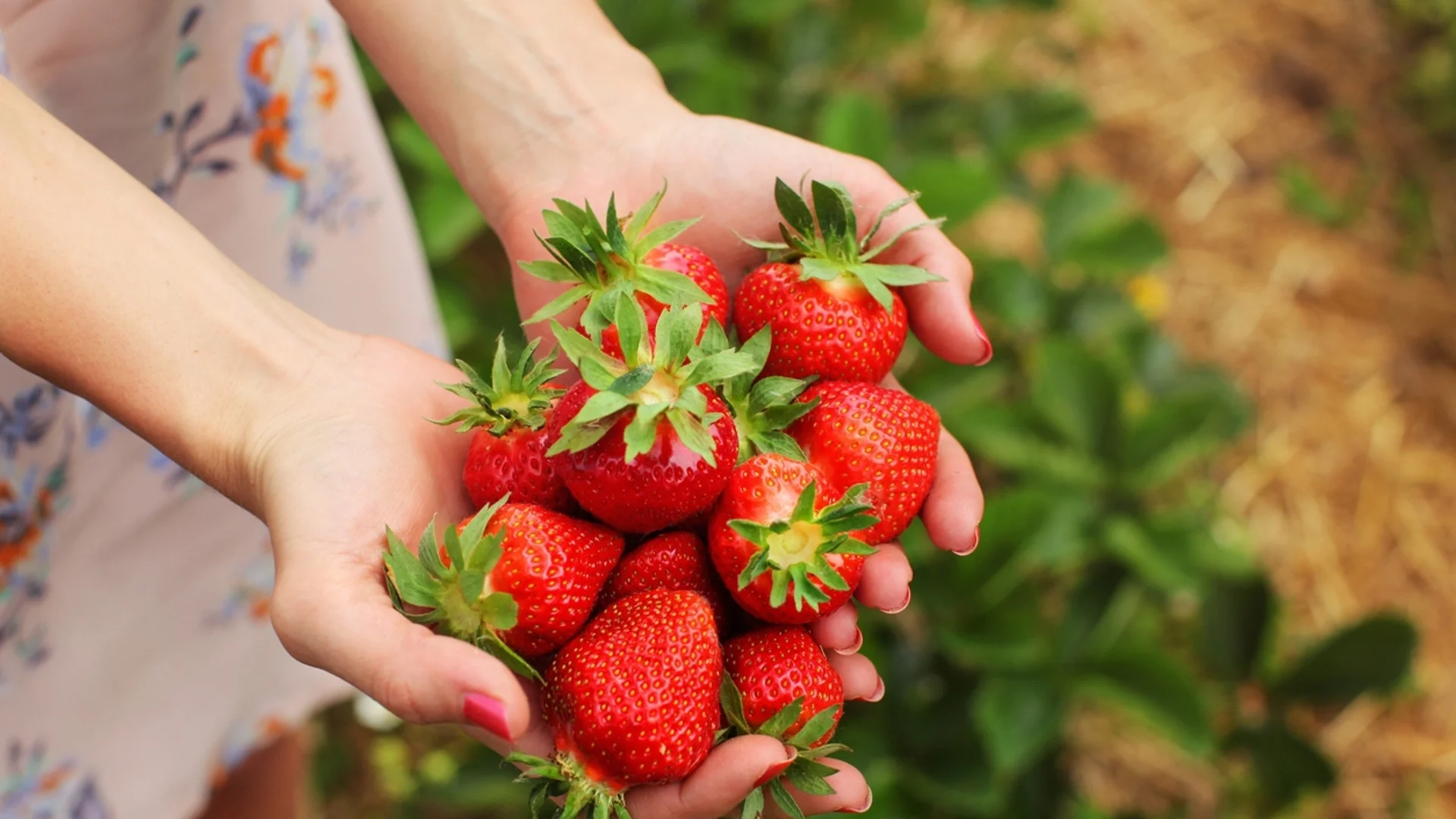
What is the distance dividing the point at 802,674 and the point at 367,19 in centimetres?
82

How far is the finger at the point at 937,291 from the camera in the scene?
1.17 metres

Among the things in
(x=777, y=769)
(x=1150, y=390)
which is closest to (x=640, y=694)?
(x=777, y=769)

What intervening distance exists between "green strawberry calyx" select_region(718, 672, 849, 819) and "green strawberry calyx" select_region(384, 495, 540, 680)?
0.20 m

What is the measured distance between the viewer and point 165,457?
1278 mm

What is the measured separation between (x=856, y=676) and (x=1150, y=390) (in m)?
1.18

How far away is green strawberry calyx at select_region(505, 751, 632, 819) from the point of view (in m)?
0.93

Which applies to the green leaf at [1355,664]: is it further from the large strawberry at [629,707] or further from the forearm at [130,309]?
the forearm at [130,309]

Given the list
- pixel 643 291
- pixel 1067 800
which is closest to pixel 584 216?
pixel 643 291

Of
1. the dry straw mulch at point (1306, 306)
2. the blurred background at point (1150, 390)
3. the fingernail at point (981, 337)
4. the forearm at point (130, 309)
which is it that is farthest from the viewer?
the dry straw mulch at point (1306, 306)

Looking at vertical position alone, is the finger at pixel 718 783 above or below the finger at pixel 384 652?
below

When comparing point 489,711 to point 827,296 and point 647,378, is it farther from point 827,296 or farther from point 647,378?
point 827,296

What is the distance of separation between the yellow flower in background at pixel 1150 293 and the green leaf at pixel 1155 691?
3.29 ft

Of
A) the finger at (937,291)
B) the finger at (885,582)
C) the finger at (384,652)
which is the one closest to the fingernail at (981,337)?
the finger at (937,291)

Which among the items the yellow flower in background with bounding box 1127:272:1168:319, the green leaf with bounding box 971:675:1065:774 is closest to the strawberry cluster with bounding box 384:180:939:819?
the green leaf with bounding box 971:675:1065:774
